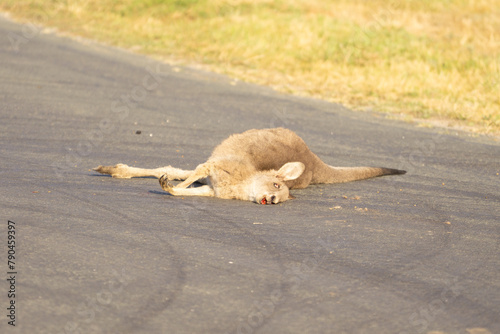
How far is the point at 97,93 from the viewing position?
14.9 m

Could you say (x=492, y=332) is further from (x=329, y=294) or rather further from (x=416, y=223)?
(x=416, y=223)

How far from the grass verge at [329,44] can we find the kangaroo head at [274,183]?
7.06m

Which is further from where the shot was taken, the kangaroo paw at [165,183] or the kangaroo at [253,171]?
the kangaroo at [253,171]

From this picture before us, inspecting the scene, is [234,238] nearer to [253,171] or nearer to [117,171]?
[253,171]

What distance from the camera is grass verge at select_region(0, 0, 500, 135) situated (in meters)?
16.3

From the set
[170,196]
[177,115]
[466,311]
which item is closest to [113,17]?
[177,115]

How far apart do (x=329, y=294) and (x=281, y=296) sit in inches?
14.5

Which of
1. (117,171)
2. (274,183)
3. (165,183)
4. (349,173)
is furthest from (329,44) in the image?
(165,183)

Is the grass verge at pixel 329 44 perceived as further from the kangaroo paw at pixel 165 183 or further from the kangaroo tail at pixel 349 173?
the kangaroo paw at pixel 165 183

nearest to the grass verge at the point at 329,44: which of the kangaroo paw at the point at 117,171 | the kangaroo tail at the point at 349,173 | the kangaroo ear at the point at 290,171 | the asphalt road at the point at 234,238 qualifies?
the asphalt road at the point at 234,238

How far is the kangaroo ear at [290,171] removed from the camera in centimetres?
784

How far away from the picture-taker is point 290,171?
784cm

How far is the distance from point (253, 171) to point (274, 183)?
11.4 inches

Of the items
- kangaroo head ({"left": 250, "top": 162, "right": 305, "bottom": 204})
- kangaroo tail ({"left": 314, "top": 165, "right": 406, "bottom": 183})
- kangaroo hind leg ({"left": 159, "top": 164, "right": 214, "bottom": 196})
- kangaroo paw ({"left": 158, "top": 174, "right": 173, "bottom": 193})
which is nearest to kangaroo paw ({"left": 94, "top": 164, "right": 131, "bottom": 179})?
kangaroo hind leg ({"left": 159, "top": 164, "right": 214, "bottom": 196})
